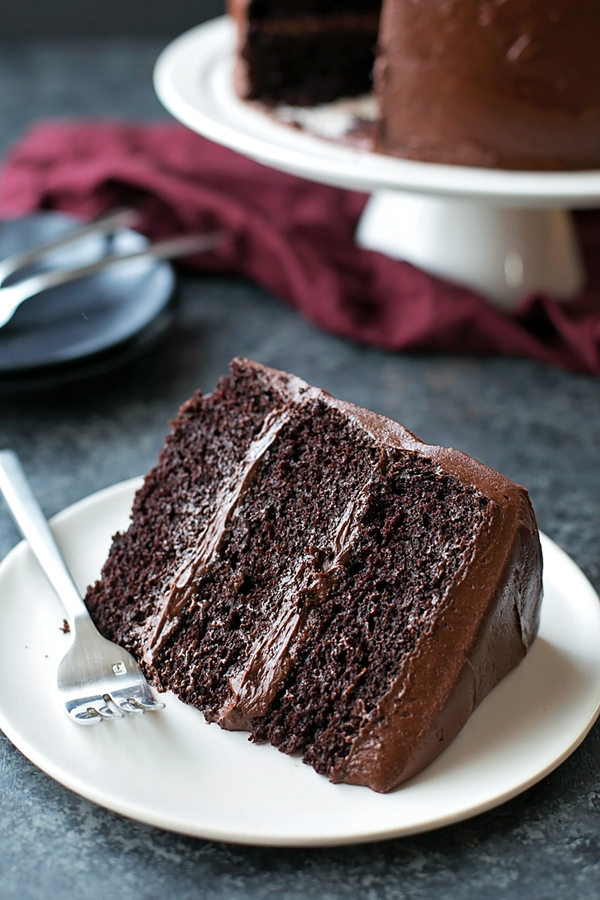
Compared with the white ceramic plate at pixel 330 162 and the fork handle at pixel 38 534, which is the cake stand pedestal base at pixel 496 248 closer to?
the white ceramic plate at pixel 330 162

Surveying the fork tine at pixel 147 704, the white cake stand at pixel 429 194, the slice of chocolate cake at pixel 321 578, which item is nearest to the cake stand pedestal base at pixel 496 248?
the white cake stand at pixel 429 194

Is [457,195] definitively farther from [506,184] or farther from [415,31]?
[415,31]

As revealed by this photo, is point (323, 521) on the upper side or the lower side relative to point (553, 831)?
upper

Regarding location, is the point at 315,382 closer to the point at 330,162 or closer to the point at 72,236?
the point at 330,162

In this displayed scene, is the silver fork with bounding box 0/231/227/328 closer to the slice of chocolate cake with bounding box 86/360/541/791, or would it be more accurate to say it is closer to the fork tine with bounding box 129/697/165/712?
the slice of chocolate cake with bounding box 86/360/541/791

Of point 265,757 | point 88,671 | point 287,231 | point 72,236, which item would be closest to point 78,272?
point 72,236

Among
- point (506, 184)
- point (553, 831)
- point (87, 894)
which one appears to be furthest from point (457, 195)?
point (87, 894)
